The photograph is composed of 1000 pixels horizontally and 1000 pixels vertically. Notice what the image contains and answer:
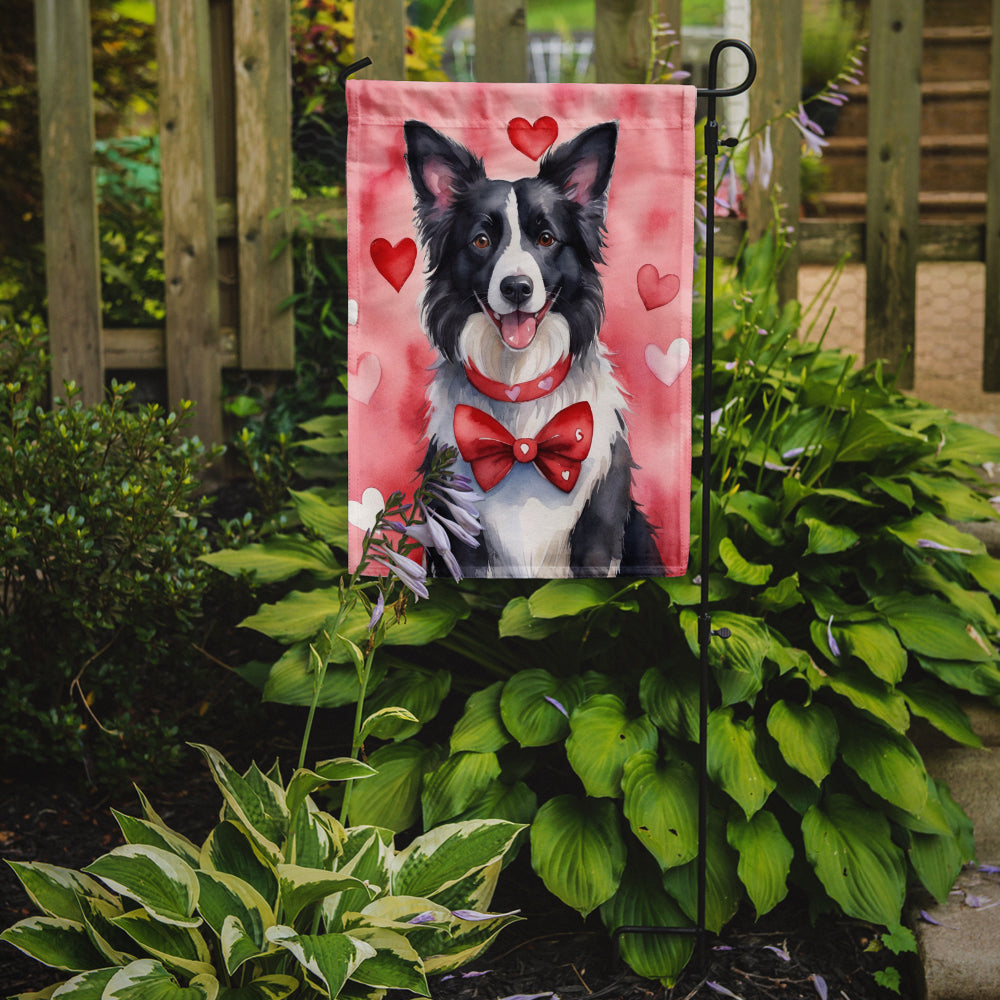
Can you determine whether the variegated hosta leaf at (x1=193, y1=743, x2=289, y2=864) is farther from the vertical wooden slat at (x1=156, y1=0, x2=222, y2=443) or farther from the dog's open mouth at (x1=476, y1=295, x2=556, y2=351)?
the vertical wooden slat at (x1=156, y1=0, x2=222, y2=443)

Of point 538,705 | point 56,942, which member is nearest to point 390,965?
point 56,942

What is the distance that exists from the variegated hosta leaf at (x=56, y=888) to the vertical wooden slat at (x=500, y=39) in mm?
2376

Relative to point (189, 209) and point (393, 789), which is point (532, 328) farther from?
point (189, 209)

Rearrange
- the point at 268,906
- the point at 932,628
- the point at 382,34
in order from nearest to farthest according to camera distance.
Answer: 1. the point at 268,906
2. the point at 932,628
3. the point at 382,34

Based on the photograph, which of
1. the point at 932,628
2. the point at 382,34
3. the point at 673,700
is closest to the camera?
the point at 673,700

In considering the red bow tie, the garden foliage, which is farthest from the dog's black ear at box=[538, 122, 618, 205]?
the garden foliage

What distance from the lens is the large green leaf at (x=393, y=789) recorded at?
183 centimetres

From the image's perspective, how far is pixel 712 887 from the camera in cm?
174

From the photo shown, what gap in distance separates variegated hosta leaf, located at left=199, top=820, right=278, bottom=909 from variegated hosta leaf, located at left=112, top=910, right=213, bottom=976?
0.11m

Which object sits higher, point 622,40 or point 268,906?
point 622,40

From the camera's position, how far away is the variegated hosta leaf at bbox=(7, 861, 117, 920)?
1447 millimetres

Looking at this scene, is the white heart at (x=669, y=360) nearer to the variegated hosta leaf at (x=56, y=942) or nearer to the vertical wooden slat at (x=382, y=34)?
the variegated hosta leaf at (x=56, y=942)

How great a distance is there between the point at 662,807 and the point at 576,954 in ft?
1.08

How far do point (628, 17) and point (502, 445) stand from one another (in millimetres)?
1815
